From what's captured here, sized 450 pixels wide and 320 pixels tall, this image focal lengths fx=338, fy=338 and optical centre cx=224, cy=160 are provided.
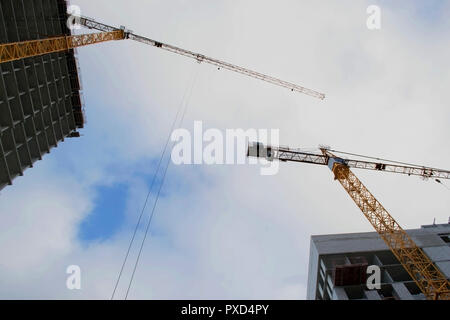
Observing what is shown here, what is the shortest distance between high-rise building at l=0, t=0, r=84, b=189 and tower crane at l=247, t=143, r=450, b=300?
2619 centimetres

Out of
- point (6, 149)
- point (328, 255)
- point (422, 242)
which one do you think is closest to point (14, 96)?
point (6, 149)

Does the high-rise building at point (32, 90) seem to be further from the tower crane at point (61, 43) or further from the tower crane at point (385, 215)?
the tower crane at point (385, 215)

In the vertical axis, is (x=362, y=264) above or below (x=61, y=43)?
below

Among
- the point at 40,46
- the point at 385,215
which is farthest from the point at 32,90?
the point at 385,215

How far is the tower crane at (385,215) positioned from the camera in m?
35.5

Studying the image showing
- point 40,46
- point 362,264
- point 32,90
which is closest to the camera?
point 40,46

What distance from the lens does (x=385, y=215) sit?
40.0m

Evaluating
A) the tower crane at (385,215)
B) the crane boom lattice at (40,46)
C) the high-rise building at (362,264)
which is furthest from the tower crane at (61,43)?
the high-rise building at (362,264)

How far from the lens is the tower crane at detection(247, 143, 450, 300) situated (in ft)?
A: 116

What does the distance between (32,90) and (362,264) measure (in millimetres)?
42577

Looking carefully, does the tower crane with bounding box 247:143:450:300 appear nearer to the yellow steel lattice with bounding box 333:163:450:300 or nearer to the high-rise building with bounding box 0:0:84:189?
the yellow steel lattice with bounding box 333:163:450:300

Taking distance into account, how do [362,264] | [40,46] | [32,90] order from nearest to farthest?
[40,46] → [32,90] → [362,264]

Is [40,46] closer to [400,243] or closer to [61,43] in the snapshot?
[61,43]

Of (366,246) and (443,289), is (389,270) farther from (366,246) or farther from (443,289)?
(443,289)
